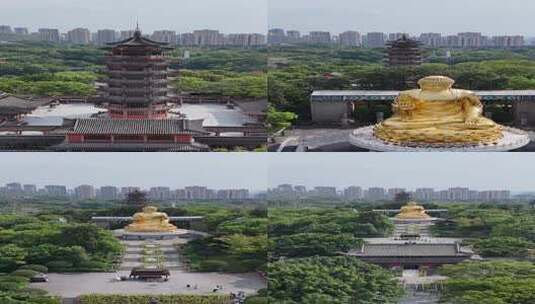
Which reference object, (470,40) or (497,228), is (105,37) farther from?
(497,228)

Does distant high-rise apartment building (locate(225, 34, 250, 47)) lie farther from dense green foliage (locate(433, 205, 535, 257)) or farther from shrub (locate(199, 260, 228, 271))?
dense green foliage (locate(433, 205, 535, 257))

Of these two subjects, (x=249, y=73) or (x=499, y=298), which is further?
(x=249, y=73)

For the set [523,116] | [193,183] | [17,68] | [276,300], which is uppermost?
[17,68]

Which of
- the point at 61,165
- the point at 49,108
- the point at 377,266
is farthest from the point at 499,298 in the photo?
the point at 49,108

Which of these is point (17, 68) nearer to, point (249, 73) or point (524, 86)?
point (249, 73)

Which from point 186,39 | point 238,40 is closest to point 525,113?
point 238,40

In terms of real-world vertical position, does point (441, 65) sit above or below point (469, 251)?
above
